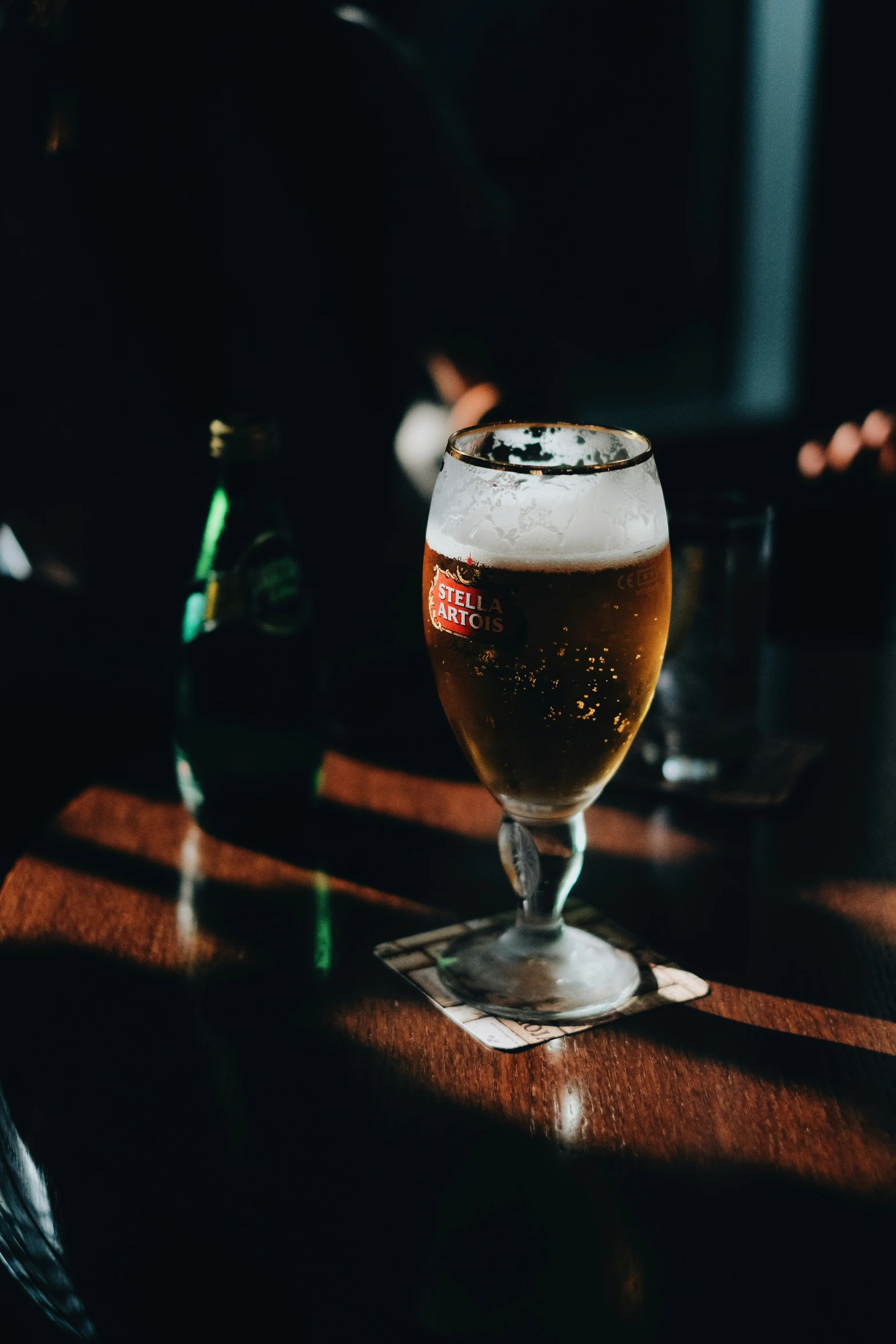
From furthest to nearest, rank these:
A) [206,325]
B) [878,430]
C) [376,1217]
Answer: [206,325] → [878,430] → [376,1217]

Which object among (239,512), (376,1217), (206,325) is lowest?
(376,1217)

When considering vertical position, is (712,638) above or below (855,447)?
below

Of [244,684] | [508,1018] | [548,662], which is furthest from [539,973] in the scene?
[244,684]

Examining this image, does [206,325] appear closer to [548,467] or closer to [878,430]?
[878,430]

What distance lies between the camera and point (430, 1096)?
0.56m

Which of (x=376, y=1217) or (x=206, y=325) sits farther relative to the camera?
(x=206, y=325)

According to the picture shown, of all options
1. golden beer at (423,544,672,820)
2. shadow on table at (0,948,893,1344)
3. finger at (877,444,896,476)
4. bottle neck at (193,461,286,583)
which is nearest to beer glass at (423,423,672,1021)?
golden beer at (423,544,672,820)

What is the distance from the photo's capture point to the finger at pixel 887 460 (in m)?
1.41

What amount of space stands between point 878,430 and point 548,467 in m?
0.97

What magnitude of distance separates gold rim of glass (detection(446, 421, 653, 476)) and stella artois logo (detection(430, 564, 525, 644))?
55 mm

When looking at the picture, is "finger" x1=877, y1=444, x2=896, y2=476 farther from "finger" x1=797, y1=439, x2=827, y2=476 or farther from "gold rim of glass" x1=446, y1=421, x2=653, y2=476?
"gold rim of glass" x1=446, y1=421, x2=653, y2=476

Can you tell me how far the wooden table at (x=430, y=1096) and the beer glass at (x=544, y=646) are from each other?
0.17 feet

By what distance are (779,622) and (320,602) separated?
3.49 ft

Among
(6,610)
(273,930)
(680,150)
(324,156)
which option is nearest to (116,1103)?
(273,930)
